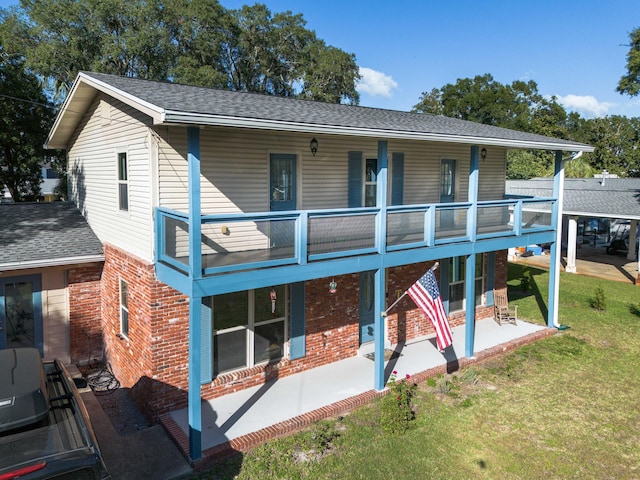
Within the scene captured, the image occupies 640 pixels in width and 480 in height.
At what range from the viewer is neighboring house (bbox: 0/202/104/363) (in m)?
10.2

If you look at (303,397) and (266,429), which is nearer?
(266,429)

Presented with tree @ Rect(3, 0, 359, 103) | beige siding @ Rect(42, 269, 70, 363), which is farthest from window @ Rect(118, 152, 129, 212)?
tree @ Rect(3, 0, 359, 103)

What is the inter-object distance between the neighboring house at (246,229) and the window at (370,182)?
0.04 metres

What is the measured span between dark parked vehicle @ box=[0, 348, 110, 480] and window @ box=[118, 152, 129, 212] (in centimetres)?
417

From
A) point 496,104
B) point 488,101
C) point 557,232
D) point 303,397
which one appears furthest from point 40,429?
point 496,104

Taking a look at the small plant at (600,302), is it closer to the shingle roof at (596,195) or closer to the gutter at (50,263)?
the shingle roof at (596,195)

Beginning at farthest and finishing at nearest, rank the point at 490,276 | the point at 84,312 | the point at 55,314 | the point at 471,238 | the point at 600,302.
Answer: the point at 600,302 → the point at 490,276 → the point at 471,238 → the point at 84,312 → the point at 55,314

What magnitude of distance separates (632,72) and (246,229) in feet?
69.8

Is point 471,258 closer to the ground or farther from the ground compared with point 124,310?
farther from the ground

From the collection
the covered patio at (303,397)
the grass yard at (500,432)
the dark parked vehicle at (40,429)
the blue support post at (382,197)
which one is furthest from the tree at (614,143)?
the dark parked vehicle at (40,429)

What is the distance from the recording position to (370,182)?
11.9 metres

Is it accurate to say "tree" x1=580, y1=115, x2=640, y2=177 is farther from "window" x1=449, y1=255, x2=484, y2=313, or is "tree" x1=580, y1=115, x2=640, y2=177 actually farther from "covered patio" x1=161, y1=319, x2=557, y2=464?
"covered patio" x1=161, y1=319, x2=557, y2=464

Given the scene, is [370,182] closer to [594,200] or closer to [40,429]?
[40,429]

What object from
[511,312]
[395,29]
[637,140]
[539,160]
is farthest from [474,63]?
[511,312]
